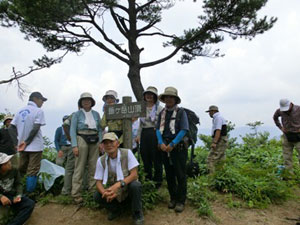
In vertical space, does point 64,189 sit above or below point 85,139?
below

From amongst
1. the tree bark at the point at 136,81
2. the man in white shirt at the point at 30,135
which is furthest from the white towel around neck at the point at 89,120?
the tree bark at the point at 136,81

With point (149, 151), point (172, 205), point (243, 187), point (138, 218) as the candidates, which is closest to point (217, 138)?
point (243, 187)

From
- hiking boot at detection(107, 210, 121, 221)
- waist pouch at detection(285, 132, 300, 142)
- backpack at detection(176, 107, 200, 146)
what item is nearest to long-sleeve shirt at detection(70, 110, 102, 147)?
hiking boot at detection(107, 210, 121, 221)

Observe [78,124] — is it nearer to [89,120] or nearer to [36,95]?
[89,120]

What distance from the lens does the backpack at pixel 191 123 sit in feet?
13.9

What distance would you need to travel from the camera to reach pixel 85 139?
15.3 feet

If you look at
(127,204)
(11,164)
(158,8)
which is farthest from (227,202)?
(158,8)

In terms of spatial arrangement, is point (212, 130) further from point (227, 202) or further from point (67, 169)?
point (67, 169)

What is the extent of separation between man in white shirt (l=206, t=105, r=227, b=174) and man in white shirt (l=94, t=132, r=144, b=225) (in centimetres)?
297

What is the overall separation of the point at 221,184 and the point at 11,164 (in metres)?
3.91

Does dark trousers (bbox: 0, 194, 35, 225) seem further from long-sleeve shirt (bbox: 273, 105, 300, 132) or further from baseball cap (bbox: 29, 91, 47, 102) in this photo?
long-sleeve shirt (bbox: 273, 105, 300, 132)

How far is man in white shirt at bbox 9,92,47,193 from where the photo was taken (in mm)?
4652

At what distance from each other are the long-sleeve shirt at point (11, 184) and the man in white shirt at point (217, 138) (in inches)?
167

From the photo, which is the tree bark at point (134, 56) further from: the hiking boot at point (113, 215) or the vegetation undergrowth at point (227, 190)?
the hiking boot at point (113, 215)
